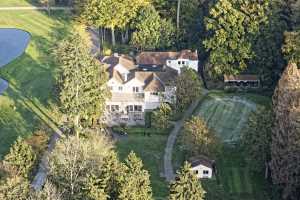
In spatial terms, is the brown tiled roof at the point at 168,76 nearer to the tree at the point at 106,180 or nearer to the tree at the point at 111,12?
the tree at the point at 111,12

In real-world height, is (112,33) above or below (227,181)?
above

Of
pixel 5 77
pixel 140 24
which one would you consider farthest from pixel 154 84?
pixel 5 77

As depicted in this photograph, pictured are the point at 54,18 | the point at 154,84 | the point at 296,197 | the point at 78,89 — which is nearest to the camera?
the point at 296,197

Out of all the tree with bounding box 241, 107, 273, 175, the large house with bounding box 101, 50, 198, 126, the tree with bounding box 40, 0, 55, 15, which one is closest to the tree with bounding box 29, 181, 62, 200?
the tree with bounding box 241, 107, 273, 175

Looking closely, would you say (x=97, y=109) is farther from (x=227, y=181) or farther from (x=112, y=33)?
(x=112, y=33)

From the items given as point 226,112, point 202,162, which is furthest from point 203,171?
point 226,112

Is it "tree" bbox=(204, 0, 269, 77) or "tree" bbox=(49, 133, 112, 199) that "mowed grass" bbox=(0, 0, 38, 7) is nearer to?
"tree" bbox=(204, 0, 269, 77)

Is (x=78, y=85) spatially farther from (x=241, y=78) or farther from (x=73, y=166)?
(x=241, y=78)

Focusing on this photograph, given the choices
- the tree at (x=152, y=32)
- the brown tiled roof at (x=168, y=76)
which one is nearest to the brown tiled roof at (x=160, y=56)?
the tree at (x=152, y=32)
